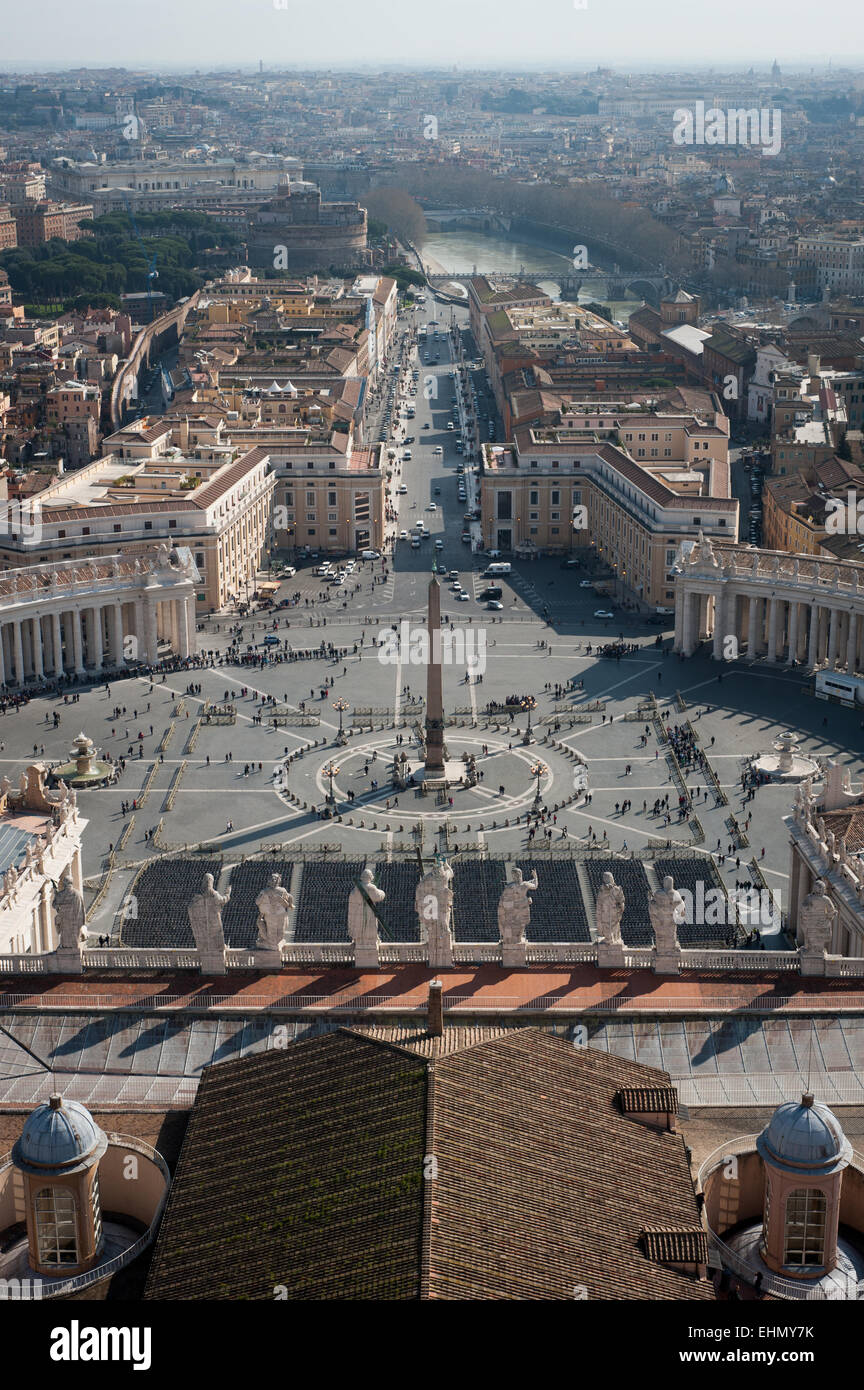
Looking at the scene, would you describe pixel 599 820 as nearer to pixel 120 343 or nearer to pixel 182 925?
pixel 182 925

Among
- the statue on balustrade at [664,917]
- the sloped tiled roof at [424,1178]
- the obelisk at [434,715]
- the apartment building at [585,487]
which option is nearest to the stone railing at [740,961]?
the statue on balustrade at [664,917]

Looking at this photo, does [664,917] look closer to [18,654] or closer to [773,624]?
[773,624]

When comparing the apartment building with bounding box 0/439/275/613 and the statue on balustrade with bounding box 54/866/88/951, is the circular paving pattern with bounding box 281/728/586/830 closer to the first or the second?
the apartment building with bounding box 0/439/275/613

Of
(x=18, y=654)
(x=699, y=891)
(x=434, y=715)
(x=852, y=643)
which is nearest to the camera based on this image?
(x=699, y=891)

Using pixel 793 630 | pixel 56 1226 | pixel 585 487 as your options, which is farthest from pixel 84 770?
pixel 585 487

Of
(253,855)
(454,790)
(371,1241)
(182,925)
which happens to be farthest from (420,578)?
(371,1241)

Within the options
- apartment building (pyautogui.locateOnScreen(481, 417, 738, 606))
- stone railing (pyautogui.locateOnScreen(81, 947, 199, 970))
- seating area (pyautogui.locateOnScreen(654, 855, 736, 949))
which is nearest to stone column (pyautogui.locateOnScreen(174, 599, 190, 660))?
apartment building (pyautogui.locateOnScreen(481, 417, 738, 606))

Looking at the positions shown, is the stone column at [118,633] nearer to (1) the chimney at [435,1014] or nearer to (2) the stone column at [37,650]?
(2) the stone column at [37,650]
